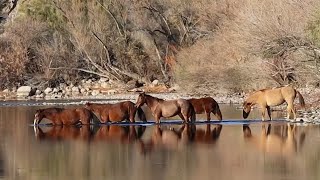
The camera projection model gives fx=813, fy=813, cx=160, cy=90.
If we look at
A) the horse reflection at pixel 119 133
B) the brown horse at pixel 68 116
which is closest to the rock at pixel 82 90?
the brown horse at pixel 68 116

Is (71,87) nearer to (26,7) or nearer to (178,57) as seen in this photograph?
(178,57)

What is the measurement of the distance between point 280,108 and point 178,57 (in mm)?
13979

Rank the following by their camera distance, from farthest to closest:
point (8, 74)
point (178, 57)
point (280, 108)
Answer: point (8, 74), point (178, 57), point (280, 108)

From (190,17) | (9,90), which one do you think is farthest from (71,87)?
(190,17)

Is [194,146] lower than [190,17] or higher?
lower

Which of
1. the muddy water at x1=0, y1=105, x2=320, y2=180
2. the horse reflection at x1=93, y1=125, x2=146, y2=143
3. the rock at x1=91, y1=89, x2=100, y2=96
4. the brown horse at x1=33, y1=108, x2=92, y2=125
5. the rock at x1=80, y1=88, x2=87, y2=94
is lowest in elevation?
the muddy water at x1=0, y1=105, x2=320, y2=180

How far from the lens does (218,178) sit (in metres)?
13.9

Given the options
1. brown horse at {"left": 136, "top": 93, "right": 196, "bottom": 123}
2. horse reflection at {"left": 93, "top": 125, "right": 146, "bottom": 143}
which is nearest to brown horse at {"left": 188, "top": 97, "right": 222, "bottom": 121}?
brown horse at {"left": 136, "top": 93, "right": 196, "bottom": 123}

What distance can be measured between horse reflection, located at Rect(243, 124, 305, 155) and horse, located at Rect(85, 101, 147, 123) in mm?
3590

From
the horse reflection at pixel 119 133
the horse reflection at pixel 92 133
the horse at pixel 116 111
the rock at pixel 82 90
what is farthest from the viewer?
the rock at pixel 82 90

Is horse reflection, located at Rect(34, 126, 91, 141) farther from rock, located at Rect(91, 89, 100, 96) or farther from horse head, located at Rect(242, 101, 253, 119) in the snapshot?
rock, located at Rect(91, 89, 100, 96)

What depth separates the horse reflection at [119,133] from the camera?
20375 mm

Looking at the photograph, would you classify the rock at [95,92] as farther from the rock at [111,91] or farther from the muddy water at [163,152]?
the muddy water at [163,152]

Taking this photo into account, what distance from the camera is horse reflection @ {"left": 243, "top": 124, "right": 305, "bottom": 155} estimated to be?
58.8 feet
